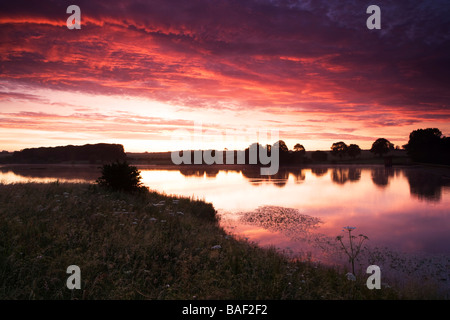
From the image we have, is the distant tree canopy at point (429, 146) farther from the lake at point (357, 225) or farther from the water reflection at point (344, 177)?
the lake at point (357, 225)

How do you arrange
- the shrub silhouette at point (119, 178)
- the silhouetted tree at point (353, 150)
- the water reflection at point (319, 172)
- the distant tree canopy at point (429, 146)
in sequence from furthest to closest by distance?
the silhouetted tree at point (353, 150) < the distant tree canopy at point (429, 146) < the water reflection at point (319, 172) < the shrub silhouette at point (119, 178)

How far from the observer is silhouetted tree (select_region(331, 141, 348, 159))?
166 metres

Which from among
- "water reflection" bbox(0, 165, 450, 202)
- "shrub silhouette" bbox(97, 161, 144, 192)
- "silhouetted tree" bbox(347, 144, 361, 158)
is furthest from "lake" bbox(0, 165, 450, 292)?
"silhouetted tree" bbox(347, 144, 361, 158)

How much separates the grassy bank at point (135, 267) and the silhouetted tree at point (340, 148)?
171 meters

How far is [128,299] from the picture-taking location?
254 inches

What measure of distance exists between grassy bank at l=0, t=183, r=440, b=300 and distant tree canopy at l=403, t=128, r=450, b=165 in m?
99.8

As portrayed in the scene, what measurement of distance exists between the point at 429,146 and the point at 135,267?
118 meters

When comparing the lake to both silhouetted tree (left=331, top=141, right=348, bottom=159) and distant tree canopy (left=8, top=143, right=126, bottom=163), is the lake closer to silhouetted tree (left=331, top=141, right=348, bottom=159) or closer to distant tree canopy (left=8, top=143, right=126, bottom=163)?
distant tree canopy (left=8, top=143, right=126, bottom=163)

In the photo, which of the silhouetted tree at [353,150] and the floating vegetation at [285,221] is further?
the silhouetted tree at [353,150]

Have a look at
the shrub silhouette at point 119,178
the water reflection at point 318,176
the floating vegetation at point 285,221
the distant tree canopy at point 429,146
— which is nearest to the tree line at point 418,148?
the distant tree canopy at point 429,146

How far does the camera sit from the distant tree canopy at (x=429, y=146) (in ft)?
292

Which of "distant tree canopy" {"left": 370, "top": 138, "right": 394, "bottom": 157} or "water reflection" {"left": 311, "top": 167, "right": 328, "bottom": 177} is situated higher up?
"distant tree canopy" {"left": 370, "top": 138, "right": 394, "bottom": 157}
